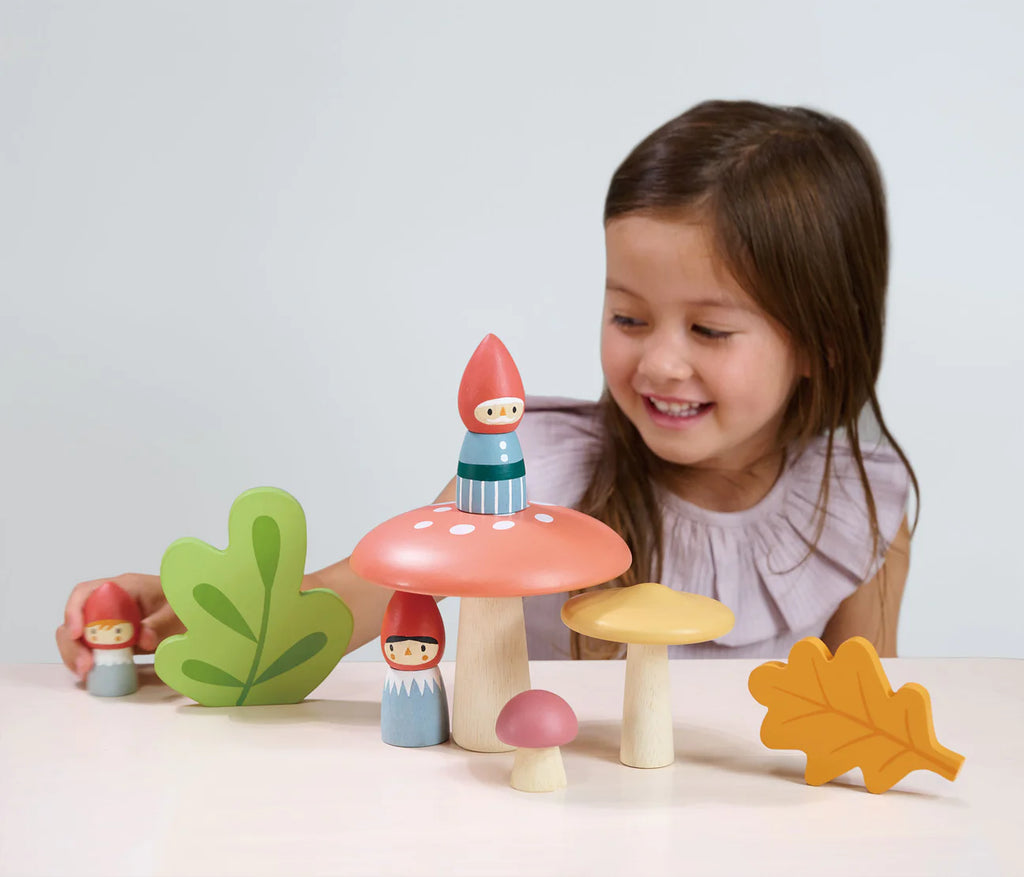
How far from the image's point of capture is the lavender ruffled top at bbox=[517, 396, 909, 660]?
1126 millimetres

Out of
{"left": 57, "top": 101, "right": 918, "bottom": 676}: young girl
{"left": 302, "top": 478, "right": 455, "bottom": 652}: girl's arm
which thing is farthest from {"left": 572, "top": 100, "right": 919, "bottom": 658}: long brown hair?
{"left": 302, "top": 478, "right": 455, "bottom": 652}: girl's arm

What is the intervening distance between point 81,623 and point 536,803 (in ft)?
Answer: 1.08

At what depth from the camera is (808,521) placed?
1.15 meters

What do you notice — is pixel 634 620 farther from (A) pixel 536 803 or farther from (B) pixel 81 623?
(B) pixel 81 623

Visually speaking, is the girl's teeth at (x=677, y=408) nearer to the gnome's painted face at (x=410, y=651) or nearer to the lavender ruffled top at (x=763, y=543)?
the lavender ruffled top at (x=763, y=543)

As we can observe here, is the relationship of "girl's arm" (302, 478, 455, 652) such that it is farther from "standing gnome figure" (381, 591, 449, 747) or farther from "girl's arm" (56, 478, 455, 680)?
"standing gnome figure" (381, 591, 449, 747)

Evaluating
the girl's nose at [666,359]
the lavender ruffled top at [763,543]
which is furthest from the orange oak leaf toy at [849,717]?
the lavender ruffled top at [763,543]

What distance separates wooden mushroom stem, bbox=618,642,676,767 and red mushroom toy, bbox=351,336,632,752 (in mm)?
51

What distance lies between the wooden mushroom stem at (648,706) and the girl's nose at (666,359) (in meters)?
0.36

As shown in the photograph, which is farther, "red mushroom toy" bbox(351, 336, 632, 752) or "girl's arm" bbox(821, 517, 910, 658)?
"girl's arm" bbox(821, 517, 910, 658)

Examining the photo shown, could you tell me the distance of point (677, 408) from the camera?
0.99 m

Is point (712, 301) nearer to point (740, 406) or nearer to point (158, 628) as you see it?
point (740, 406)

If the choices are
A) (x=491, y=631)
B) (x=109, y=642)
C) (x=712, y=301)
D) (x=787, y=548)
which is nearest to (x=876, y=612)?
(x=787, y=548)

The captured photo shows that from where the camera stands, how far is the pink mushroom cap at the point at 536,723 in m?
0.56
